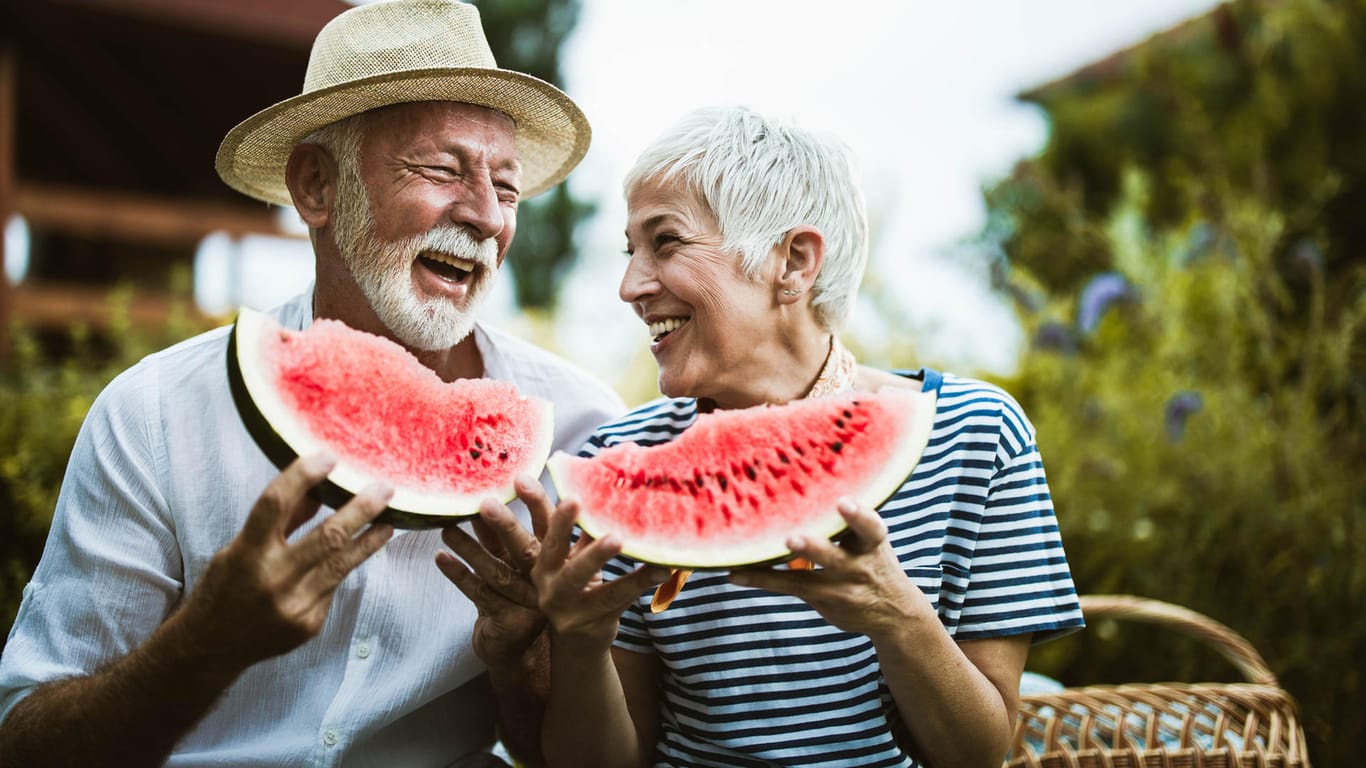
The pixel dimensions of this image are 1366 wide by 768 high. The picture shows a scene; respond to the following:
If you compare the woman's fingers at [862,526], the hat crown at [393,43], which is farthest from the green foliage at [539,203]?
the woman's fingers at [862,526]

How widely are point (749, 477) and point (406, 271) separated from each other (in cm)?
114

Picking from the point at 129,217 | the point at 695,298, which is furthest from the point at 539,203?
the point at 695,298

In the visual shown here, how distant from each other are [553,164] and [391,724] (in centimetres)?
183

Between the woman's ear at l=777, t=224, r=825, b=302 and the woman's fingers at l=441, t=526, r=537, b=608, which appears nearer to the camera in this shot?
the woman's fingers at l=441, t=526, r=537, b=608

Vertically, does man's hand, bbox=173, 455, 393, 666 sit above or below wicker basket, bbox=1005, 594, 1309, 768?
above

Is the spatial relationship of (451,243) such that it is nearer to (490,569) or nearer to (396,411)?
(396,411)

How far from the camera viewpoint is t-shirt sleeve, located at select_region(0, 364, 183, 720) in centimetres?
232

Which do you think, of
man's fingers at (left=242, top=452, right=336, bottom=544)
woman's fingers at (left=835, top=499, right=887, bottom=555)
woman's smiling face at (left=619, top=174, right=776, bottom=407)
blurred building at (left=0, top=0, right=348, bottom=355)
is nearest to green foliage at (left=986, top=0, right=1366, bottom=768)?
woman's smiling face at (left=619, top=174, right=776, bottom=407)

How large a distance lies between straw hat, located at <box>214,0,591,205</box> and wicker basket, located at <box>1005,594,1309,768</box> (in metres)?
2.25

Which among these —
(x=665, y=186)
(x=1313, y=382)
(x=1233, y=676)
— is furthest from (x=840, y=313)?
(x=1313, y=382)

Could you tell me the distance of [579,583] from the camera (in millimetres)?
1878

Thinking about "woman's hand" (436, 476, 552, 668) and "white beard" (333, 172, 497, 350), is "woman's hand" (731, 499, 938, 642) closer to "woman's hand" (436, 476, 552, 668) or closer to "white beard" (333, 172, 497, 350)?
"woman's hand" (436, 476, 552, 668)

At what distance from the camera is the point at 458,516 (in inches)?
78.5

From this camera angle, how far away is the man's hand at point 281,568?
1742 mm
